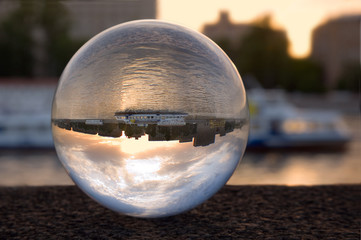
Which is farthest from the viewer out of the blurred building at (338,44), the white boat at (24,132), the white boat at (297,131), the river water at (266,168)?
the blurred building at (338,44)

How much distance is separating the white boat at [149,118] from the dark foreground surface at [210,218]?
106cm

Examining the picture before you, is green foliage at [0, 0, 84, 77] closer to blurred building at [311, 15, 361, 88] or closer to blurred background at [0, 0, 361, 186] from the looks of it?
blurred background at [0, 0, 361, 186]

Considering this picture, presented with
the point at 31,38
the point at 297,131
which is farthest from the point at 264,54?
the point at 297,131

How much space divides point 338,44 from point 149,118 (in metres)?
132

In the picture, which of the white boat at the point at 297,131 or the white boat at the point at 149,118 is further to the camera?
the white boat at the point at 297,131

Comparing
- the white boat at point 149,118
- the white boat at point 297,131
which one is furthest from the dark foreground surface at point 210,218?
the white boat at point 297,131

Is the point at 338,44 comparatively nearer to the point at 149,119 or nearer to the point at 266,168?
the point at 266,168

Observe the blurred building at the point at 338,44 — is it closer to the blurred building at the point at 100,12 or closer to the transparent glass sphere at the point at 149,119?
the blurred building at the point at 100,12

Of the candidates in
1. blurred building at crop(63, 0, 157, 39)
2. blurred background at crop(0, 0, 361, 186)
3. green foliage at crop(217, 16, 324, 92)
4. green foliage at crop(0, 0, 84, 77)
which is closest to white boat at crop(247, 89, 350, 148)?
blurred background at crop(0, 0, 361, 186)

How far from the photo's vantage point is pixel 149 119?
3574 millimetres

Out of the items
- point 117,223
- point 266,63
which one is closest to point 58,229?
point 117,223

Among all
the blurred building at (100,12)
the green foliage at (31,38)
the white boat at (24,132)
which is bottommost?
the white boat at (24,132)

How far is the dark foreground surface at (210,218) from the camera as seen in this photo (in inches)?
156

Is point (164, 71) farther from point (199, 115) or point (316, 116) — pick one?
point (316, 116)
